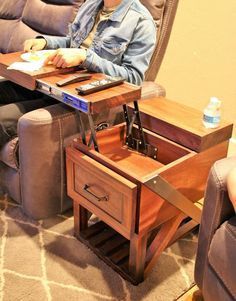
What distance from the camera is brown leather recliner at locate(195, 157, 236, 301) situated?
1.04 m

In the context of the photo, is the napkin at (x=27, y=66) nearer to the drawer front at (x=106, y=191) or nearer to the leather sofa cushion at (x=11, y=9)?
the drawer front at (x=106, y=191)

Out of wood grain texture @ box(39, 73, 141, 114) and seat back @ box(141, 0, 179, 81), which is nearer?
wood grain texture @ box(39, 73, 141, 114)

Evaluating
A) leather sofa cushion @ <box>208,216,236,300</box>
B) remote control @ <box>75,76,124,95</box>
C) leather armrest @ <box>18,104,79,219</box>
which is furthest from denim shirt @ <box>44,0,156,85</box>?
leather sofa cushion @ <box>208,216,236,300</box>

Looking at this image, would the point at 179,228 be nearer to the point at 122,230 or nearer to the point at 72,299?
the point at 122,230

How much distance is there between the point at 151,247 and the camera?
4.78 feet

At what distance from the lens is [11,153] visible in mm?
1650

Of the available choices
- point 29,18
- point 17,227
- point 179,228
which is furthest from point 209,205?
point 29,18

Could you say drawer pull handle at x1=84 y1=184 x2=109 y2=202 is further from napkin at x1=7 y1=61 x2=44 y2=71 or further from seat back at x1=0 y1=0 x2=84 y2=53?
seat back at x1=0 y1=0 x2=84 y2=53

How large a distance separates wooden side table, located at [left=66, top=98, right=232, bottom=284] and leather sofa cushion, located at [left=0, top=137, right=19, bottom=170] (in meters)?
0.29

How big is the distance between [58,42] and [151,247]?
1.08 meters

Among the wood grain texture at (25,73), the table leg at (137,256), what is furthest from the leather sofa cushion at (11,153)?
the table leg at (137,256)

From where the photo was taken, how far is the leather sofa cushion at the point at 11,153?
5.40 ft

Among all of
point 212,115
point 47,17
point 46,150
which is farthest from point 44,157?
point 47,17

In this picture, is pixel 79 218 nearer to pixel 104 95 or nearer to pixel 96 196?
pixel 96 196
